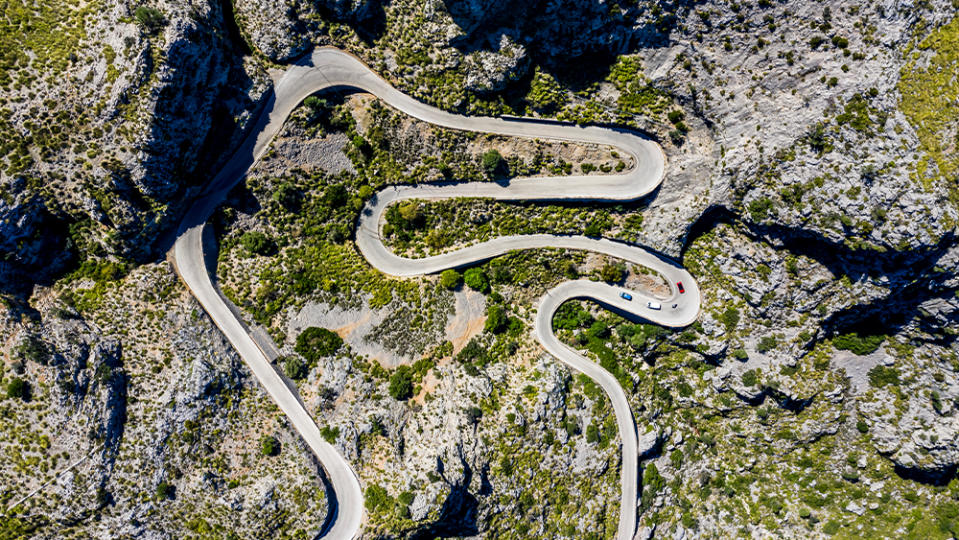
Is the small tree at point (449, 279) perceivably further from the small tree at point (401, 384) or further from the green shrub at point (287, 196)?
the green shrub at point (287, 196)

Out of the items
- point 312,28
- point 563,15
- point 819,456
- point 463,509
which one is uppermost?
point 312,28

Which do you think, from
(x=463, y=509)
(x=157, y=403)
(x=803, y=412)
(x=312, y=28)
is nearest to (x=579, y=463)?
(x=463, y=509)

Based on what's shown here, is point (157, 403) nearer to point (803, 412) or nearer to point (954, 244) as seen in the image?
point (803, 412)

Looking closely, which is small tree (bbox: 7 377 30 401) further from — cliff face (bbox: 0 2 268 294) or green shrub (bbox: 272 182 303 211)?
green shrub (bbox: 272 182 303 211)

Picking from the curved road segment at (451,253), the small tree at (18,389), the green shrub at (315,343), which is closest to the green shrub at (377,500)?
the curved road segment at (451,253)

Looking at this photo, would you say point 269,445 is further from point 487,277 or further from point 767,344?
point 767,344

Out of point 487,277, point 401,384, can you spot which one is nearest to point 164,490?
point 401,384

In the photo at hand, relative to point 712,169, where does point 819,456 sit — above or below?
below
